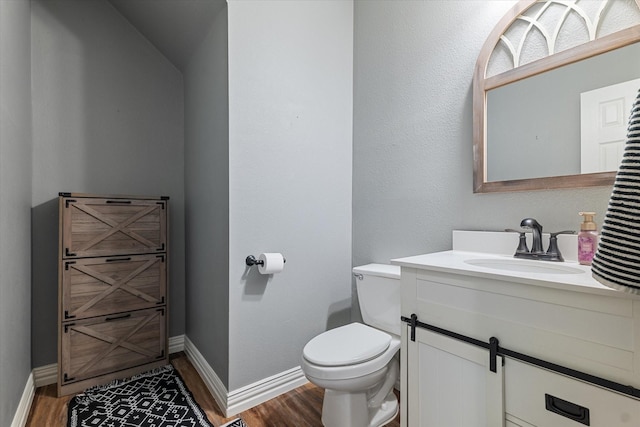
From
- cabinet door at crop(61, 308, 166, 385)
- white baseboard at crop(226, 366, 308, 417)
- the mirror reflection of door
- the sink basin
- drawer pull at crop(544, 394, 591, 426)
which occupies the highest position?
the mirror reflection of door

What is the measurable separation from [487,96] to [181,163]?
84.6 inches

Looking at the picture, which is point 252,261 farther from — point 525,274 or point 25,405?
point 25,405

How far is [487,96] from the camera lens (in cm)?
143

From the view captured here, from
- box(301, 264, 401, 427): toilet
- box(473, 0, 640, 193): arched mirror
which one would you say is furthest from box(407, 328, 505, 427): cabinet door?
box(473, 0, 640, 193): arched mirror

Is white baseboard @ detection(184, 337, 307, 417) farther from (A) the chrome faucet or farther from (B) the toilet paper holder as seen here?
(A) the chrome faucet

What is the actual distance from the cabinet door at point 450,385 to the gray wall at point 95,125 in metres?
1.93

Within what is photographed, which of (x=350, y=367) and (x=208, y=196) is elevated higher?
(x=208, y=196)

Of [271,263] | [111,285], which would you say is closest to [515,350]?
[271,263]

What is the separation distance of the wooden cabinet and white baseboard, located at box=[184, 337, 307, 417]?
0.47 meters

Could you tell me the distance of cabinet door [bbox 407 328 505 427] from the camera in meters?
0.93

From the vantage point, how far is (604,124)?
113 centimetres

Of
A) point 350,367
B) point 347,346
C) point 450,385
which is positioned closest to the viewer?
point 450,385

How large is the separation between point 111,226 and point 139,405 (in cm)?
106

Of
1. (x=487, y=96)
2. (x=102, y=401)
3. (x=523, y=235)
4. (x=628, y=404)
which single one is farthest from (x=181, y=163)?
(x=628, y=404)
